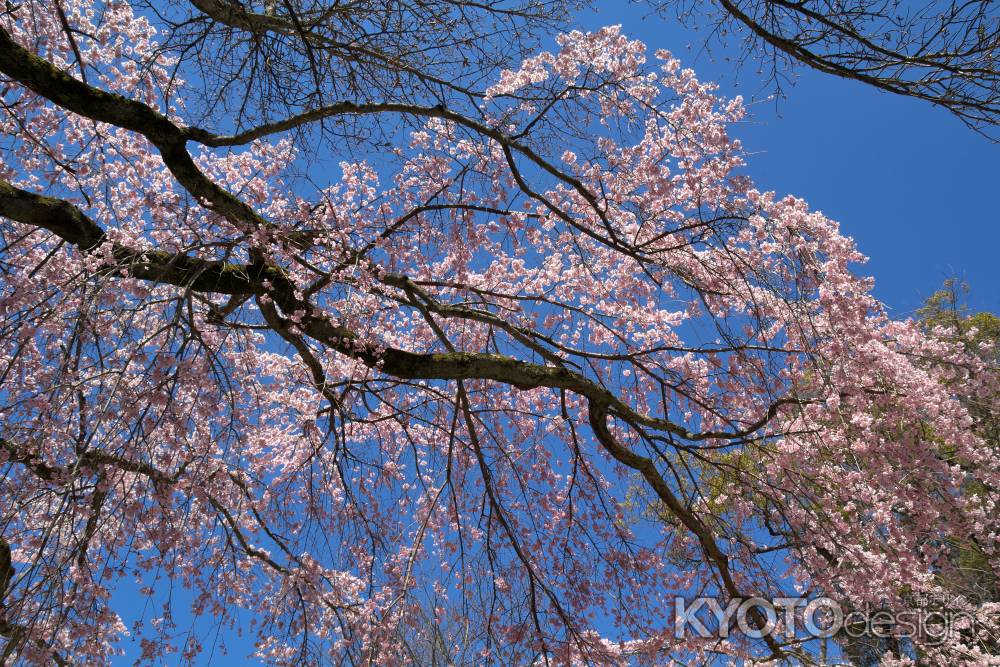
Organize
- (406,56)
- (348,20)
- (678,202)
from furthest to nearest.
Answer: (678,202) < (406,56) < (348,20)

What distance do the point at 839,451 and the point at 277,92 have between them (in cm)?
431

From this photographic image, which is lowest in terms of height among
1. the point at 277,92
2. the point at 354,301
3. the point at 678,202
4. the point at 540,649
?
the point at 540,649

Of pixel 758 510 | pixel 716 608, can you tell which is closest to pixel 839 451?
pixel 758 510

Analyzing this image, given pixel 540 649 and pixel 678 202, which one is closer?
pixel 540 649

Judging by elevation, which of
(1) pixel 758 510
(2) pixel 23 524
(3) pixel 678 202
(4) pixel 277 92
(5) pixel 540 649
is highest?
(3) pixel 678 202

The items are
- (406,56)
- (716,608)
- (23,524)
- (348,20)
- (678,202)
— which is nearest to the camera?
(348,20)

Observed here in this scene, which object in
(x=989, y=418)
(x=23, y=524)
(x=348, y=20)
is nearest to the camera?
(x=348, y=20)

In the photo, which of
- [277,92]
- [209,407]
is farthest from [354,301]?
[277,92]

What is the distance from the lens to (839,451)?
4848mm

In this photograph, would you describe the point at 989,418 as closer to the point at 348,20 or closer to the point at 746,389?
the point at 746,389

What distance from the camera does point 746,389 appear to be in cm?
498

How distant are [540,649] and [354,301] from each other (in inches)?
95.8

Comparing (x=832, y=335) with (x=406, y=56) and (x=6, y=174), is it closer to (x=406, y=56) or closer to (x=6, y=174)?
(x=406, y=56)

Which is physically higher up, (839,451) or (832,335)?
(832,335)
